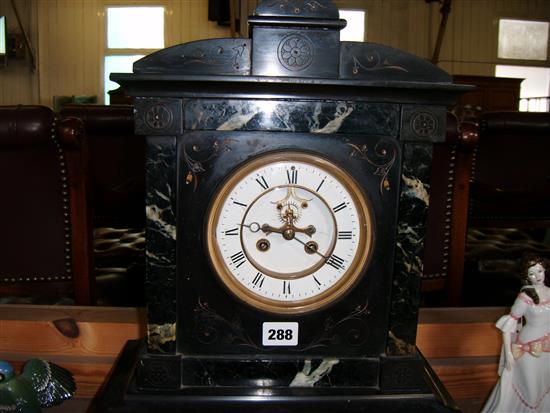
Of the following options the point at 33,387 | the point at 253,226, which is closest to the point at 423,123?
the point at 253,226

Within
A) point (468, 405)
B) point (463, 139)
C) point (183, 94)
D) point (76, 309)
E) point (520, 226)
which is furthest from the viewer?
point (520, 226)

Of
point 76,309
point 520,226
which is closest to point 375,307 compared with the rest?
point 76,309

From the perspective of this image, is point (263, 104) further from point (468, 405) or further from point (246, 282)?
point (468, 405)

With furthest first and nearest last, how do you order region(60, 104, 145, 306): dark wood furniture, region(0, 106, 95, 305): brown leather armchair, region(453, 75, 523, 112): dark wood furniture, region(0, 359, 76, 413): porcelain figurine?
region(453, 75, 523, 112): dark wood furniture < region(60, 104, 145, 306): dark wood furniture < region(0, 106, 95, 305): brown leather armchair < region(0, 359, 76, 413): porcelain figurine

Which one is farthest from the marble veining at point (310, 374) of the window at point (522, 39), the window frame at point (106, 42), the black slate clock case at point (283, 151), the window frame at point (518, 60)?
the window at point (522, 39)

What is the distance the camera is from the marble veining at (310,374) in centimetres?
89

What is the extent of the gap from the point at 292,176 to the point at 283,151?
0.04 m

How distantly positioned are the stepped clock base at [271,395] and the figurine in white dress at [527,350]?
0.38 ft

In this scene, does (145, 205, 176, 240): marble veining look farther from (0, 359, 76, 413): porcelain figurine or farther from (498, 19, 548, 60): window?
(498, 19, 548, 60): window

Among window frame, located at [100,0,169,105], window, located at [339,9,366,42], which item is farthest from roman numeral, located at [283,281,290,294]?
window frame, located at [100,0,169,105]

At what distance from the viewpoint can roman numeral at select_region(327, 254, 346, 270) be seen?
88 centimetres

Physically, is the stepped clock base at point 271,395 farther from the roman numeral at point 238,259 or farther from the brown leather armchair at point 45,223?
the brown leather armchair at point 45,223

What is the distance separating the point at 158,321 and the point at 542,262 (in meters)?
0.62

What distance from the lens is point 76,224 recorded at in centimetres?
201
